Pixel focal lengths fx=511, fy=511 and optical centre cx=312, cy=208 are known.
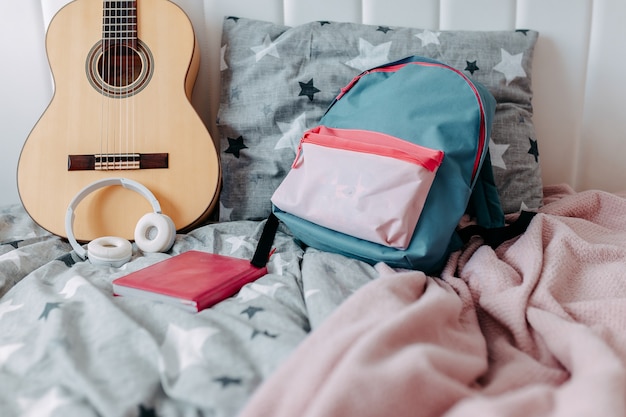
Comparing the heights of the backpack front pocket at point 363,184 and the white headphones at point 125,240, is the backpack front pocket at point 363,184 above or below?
above

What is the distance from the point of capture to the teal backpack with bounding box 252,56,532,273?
80 cm

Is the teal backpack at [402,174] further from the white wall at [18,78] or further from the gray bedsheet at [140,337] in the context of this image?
the white wall at [18,78]

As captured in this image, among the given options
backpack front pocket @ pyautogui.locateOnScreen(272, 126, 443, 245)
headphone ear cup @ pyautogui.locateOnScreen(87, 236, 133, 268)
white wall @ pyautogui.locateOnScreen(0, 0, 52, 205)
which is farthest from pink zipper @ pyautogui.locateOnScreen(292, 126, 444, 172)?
white wall @ pyautogui.locateOnScreen(0, 0, 52, 205)

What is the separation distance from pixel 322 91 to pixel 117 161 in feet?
1.51

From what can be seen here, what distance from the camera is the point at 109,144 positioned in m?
1.08

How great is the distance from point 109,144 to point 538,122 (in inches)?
39.8

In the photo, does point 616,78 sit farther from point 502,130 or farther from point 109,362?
point 109,362

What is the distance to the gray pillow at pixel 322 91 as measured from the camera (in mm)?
1101

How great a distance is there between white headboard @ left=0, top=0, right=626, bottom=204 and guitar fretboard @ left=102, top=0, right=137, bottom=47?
7.4 inches

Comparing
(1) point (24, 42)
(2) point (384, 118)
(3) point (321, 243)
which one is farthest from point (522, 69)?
(1) point (24, 42)

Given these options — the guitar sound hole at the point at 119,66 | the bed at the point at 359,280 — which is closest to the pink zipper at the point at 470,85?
the bed at the point at 359,280

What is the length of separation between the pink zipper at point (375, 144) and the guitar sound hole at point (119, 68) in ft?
1.42

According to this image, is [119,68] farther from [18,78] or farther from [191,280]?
[191,280]

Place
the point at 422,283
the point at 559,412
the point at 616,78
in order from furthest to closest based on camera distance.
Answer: the point at 616,78, the point at 422,283, the point at 559,412
